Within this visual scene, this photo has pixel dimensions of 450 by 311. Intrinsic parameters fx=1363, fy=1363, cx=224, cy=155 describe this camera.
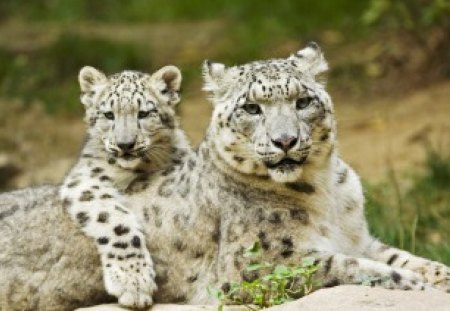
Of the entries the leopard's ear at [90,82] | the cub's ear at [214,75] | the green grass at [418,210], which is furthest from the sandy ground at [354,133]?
the cub's ear at [214,75]

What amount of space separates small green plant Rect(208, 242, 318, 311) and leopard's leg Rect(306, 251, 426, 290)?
0.08m

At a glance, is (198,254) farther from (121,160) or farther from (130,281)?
(121,160)

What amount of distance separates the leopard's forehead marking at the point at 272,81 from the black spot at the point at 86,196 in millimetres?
1167

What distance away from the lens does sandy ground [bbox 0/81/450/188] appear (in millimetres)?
14055

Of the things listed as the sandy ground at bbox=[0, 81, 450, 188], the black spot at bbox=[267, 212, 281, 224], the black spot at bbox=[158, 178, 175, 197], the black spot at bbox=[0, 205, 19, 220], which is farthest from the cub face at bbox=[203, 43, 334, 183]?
the sandy ground at bbox=[0, 81, 450, 188]

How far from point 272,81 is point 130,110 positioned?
4.73ft

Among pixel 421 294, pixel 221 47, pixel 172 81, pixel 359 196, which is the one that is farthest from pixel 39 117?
pixel 421 294

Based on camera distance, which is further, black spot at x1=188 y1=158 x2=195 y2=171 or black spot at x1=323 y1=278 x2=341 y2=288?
black spot at x1=188 y1=158 x2=195 y2=171

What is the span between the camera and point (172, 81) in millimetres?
9719

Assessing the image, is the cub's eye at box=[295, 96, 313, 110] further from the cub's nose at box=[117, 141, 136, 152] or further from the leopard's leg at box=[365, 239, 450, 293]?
the cub's nose at box=[117, 141, 136, 152]

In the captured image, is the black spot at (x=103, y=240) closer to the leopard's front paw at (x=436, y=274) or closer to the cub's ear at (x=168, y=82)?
the cub's ear at (x=168, y=82)

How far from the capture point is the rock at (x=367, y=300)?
22.8 ft

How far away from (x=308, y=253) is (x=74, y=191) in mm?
1650

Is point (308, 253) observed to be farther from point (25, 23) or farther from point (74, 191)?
point (25, 23)
